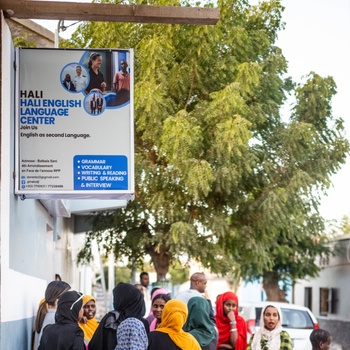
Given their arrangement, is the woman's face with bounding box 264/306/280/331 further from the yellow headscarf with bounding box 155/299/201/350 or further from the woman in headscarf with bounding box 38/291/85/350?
the woman in headscarf with bounding box 38/291/85/350

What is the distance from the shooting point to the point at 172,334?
762 centimetres

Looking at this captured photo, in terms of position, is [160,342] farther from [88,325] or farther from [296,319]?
[296,319]

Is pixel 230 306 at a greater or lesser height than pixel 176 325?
lesser

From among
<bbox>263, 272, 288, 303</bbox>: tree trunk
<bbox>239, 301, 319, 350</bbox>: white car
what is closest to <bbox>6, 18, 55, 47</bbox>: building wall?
<bbox>239, 301, 319, 350</bbox>: white car

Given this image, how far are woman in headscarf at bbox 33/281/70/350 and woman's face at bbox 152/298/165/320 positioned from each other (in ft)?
3.42

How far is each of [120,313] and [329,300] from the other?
29.6m

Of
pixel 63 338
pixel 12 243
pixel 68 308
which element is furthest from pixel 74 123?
pixel 63 338

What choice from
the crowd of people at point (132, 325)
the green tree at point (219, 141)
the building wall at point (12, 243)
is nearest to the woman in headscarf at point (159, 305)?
the crowd of people at point (132, 325)

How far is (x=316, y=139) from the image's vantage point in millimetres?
18547

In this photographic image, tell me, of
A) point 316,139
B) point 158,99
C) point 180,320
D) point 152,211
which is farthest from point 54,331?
point 316,139

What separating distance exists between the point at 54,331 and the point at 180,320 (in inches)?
42.3

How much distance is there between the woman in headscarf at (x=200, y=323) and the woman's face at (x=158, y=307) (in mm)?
353

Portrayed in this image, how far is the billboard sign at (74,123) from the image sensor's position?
8.34 metres

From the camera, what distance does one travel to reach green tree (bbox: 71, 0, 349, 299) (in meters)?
16.6
